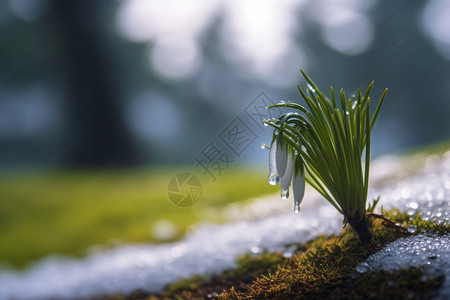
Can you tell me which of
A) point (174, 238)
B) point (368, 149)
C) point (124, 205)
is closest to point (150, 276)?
point (174, 238)

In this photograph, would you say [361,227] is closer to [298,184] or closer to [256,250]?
[298,184]

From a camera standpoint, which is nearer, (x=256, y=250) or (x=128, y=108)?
(x=256, y=250)

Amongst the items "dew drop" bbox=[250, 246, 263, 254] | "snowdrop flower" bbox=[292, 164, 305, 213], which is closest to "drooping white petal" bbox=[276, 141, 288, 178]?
"snowdrop flower" bbox=[292, 164, 305, 213]

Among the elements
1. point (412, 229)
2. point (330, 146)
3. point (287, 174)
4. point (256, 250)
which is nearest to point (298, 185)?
point (287, 174)

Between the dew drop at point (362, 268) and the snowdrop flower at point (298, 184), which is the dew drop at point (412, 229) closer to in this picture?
the dew drop at point (362, 268)

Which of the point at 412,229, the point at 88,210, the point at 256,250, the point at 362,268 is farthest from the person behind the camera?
the point at 88,210

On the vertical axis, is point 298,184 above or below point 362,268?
above
